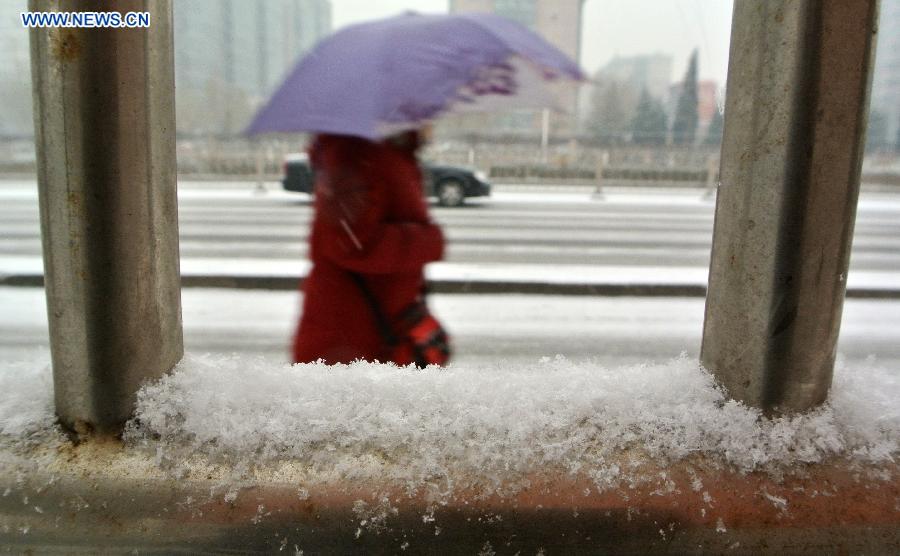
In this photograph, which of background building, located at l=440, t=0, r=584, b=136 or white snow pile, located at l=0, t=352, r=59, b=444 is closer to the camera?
white snow pile, located at l=0, t=352, r=59, b=444

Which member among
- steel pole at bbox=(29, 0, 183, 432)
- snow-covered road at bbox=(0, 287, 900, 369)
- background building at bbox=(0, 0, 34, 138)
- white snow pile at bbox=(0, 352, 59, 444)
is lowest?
snow-covered road at bbox=(0, 287, 900, 369)

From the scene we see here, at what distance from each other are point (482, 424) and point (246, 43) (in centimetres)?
392

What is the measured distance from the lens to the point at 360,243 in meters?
2.12

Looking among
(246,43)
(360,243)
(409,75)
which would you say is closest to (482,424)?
(360,243)

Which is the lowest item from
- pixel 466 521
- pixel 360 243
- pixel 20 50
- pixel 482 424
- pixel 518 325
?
pixel 518 325

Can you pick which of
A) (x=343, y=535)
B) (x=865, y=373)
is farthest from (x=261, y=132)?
(x=865, y=373)

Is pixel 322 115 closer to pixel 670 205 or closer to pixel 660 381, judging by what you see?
pixel 660 381

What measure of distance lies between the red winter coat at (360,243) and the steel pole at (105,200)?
0.90 metres

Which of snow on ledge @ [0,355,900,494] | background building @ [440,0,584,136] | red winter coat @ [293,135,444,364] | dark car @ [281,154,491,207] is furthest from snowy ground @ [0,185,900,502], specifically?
dark car @ [281,154,491,207]

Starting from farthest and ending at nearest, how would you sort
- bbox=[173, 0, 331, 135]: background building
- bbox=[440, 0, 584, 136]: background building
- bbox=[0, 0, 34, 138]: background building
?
bbox=[173, 0, 331, 135]: background building
bbox=[440, 0, 584, 136]: background building
bbox=[0, 0, 34, 138]: background building

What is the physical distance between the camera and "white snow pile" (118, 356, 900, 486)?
1.16 metres

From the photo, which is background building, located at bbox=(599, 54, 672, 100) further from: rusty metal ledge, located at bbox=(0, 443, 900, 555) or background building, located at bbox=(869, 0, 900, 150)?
rusty metal ledge, located at bbox=(0, 443, 900, 555)

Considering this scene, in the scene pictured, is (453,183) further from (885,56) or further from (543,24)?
(885,56)

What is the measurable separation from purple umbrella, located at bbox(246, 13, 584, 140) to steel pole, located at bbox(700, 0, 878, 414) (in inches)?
42.4
